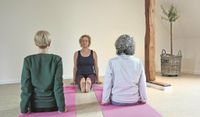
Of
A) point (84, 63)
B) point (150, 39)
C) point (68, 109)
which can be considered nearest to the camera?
point (68, 109)

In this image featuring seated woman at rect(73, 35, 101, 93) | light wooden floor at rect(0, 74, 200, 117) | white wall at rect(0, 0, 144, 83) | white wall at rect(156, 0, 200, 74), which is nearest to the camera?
light wooden floor at rect(0, 74, 200, 117)

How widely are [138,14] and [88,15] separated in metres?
1.30

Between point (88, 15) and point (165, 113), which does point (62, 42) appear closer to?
point (88, 15)

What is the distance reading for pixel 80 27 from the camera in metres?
6.23

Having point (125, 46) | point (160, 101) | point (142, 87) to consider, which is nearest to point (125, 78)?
point (142, 87)

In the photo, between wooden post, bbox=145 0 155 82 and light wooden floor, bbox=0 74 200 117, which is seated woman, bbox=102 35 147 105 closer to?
light wooden floor, bbox=0 74 200 117

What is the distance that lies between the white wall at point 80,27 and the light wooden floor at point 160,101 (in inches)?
37.3

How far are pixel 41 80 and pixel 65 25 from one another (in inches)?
122

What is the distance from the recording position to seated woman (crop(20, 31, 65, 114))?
313 centimetres

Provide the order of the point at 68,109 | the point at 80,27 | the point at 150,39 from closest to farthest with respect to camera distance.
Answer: the point at 68,109 → the point at 150,39 → the point at 80,27

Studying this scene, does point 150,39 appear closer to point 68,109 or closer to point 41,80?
point 68,109

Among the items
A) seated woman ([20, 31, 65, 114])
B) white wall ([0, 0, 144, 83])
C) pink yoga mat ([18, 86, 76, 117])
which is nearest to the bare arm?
pink yoga mat ([18, 86, 76, 117])

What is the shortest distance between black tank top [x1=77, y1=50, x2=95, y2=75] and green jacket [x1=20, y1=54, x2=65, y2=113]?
1.65m

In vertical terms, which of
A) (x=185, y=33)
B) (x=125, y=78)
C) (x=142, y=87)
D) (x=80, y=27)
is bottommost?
(x=142, y=87)
